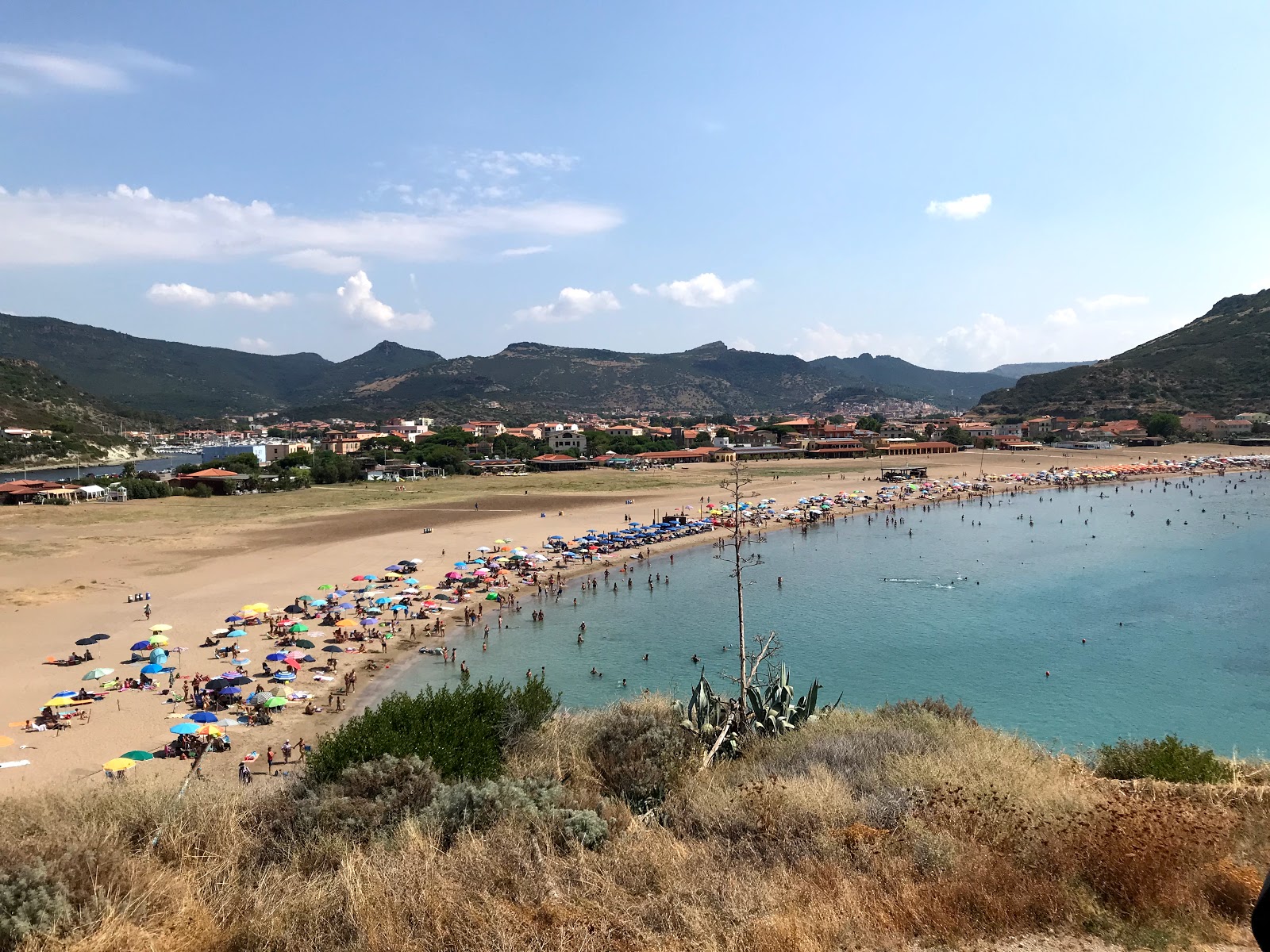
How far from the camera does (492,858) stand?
6094 millimetres

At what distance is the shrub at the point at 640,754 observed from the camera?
29.9 feet

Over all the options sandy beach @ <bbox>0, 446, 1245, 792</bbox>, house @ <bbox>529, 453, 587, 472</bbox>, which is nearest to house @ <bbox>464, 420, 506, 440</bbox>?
house @ <bbox>529, 453, 587, 472</bbox>

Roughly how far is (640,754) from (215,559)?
32.5m

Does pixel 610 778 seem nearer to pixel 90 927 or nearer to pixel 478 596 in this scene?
pixel 90 927

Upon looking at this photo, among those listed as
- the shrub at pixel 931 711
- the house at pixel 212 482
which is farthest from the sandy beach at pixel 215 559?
the shrub at pixel 931 711

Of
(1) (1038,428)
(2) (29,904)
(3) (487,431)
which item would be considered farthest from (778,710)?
(1) (1038,428)

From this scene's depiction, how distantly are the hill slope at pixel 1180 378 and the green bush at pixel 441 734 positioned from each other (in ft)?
444

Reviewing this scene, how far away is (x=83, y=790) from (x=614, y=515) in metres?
43.0

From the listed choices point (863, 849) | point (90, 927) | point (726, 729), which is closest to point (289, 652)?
Answer: point (726, 729)

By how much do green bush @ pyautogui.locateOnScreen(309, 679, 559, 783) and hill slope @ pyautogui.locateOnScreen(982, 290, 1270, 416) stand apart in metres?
135

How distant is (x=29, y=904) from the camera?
5.11 metres

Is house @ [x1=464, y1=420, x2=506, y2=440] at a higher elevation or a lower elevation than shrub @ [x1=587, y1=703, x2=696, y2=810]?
higher

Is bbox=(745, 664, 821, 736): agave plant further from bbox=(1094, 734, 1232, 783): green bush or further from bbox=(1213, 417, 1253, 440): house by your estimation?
bbox=(1213, 417, 1253, 440): house

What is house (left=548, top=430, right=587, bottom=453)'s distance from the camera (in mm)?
103562
